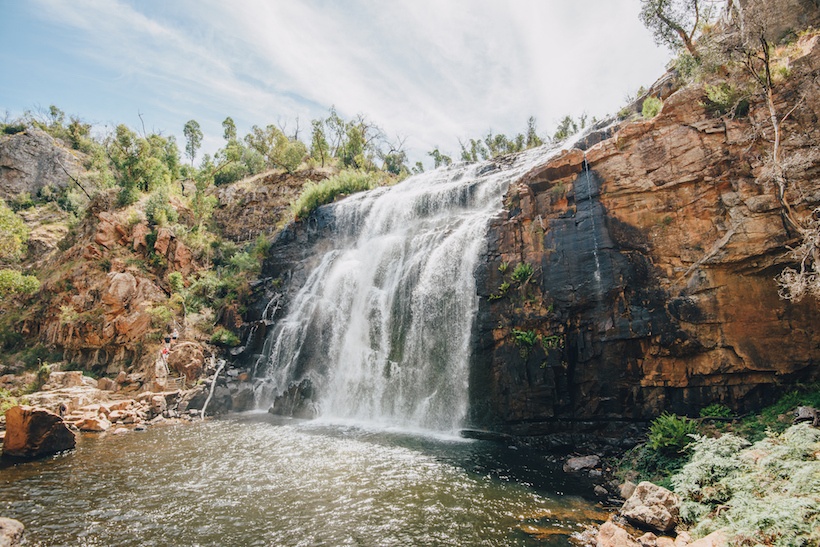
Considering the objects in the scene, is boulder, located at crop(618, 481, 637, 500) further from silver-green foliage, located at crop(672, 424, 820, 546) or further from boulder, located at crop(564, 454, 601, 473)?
boulder, located at crop(564, 454, 601, 473)

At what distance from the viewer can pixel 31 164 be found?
41719 millimetres

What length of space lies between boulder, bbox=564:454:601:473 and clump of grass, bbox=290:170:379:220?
2378 centimetres

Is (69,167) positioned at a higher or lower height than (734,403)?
higher

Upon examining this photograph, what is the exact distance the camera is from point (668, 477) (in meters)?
9.00

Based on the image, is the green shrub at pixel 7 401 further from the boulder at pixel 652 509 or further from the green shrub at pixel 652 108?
the green shrub at pixel 652 108

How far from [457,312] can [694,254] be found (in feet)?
27.4

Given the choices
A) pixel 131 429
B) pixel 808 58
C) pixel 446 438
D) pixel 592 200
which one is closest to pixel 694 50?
pixel 808 58

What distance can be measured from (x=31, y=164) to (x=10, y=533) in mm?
51170

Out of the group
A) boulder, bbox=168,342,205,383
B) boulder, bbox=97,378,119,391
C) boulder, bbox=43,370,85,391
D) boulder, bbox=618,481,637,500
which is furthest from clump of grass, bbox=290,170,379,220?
boulder, bbox=618,481,637,500

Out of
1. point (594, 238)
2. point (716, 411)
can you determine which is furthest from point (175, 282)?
point (716, 411)

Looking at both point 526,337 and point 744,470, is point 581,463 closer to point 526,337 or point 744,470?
point 744,470

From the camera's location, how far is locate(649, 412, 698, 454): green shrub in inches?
378

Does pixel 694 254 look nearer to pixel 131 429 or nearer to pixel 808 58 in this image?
pixel 808 58

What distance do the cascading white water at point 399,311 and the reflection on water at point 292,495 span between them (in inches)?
127
